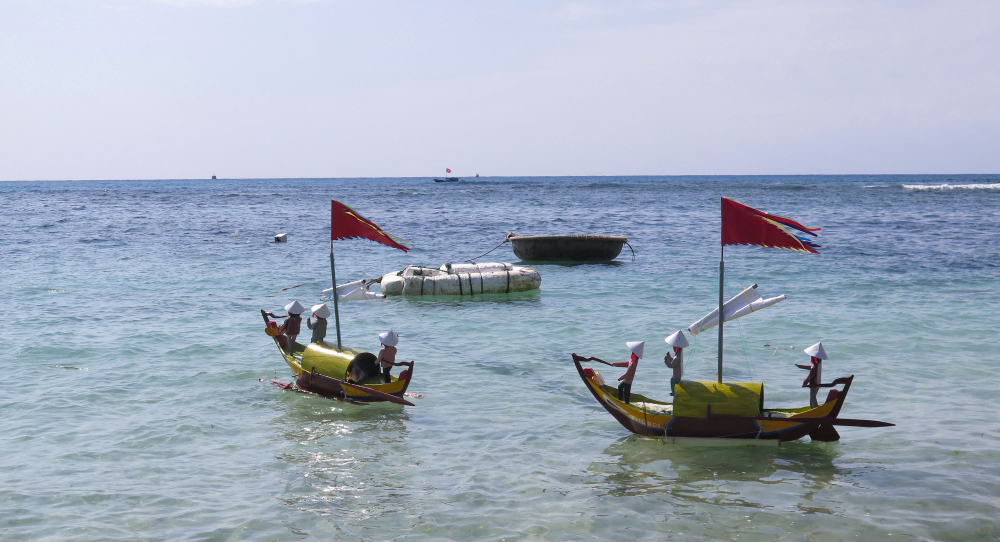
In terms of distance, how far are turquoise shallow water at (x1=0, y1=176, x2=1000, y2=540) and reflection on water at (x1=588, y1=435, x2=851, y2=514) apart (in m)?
0.04

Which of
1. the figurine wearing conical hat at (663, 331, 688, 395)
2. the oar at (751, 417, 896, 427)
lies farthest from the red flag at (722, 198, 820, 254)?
the oar at (751, 417, 896, 427)

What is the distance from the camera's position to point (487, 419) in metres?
12.6

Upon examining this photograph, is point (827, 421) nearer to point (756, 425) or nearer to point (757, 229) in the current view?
point (756, 425)

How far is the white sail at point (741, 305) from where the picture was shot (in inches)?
419

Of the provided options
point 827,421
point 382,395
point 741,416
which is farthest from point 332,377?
point 827,421

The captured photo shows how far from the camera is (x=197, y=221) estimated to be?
58.6 m

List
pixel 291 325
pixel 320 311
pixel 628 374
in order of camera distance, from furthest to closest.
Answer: pixel 291 325 → pixel 320 311 → pixel 628 374

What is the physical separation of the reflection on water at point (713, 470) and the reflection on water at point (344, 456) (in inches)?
109

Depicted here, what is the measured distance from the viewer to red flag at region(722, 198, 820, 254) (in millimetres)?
10258

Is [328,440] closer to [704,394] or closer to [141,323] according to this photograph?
[704,394]

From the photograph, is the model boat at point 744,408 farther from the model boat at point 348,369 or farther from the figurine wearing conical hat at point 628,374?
the model boat at point 348,369

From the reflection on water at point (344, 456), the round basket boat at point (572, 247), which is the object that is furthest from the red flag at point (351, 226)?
the round basket boat at point (572, 247)

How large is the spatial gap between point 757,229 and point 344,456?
6602 mm

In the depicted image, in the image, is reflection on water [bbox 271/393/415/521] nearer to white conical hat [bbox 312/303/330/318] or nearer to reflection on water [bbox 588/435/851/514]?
white conical hat [bbox 312/303/330/318]
